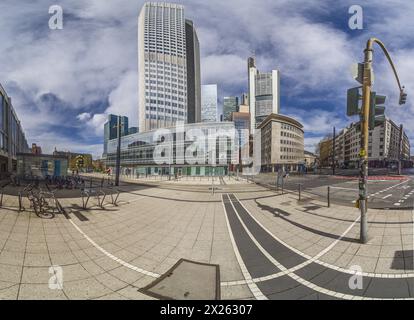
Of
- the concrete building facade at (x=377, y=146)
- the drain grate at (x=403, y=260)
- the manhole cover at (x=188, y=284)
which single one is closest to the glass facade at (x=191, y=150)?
the concrete building facade at (x=377, y=146)

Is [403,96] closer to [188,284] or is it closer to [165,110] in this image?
[188,284]

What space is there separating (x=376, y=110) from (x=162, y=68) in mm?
100239

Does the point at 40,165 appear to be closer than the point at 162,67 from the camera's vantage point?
Yes

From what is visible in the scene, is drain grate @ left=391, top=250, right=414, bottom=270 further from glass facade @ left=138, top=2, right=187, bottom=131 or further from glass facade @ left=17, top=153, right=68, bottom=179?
glass facade @ left=138, top=2, right=187, bottom=131

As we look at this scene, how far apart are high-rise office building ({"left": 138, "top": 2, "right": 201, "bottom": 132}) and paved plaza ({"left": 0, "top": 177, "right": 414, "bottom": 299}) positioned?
84.1 m

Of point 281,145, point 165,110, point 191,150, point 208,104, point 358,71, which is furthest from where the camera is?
point 208,104

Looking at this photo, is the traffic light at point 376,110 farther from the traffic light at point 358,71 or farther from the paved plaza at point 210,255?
the paved plaza at point 210,255

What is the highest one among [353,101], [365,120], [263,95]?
[263,95]

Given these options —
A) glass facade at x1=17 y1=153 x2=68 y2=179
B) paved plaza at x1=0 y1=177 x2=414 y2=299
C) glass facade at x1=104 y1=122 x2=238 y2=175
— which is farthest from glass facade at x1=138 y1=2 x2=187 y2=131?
paved plaza at x1=0 y1=177 x2=414 y2=299

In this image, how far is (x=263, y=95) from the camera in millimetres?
150875

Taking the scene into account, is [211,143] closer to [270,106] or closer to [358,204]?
[358,204]

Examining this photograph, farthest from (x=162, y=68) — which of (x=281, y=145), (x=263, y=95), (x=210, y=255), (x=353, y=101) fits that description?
(x=210, y=255)

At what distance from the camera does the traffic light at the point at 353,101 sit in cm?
511
